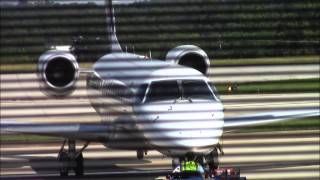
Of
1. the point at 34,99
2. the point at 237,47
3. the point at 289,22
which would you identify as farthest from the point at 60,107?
the point at 289,22

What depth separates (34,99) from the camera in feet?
37.1

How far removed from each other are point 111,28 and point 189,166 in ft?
9.09

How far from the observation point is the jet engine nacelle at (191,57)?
978 cm

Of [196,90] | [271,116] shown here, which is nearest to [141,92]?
[196,90]

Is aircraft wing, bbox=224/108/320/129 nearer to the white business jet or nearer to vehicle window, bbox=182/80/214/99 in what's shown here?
the white business jet

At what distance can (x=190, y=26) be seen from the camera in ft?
28.5

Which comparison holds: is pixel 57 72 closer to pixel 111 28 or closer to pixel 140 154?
pixel 111 28

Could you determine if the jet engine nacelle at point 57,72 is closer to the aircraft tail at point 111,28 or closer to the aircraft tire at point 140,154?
the aircraft tail at point 111,28

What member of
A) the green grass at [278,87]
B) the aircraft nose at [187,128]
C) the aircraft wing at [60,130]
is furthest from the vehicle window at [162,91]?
the aircraft wing at [60,130]

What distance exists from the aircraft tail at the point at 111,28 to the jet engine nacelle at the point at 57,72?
59 cm

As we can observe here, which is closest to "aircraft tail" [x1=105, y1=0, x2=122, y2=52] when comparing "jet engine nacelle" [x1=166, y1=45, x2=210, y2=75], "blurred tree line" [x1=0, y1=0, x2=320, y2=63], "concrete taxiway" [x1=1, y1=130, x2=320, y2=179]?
"blurred tree line" [x1=0, y1=0, x2=320, y2=63]


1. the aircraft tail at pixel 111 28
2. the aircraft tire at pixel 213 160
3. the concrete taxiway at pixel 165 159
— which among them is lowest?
the concrete taxiway at pixel 165 159

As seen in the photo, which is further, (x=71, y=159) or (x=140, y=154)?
(x=71, y=159)

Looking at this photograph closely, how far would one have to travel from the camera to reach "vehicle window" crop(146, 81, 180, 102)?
8922 mm
